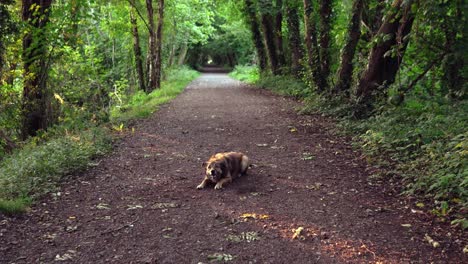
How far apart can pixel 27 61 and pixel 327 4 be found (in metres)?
9.63

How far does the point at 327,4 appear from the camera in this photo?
1395 centimetres

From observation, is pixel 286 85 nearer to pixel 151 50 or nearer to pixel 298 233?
pixel 151 50

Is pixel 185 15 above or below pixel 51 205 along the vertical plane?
above

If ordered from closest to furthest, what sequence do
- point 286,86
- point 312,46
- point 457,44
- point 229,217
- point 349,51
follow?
point 229,217 → point 457,44 → point 349,51 → point 312,46 → point 286,86

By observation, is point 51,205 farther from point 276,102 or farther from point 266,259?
point 276,102

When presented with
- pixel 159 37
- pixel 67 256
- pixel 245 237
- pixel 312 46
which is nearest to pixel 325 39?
pixel 312 46

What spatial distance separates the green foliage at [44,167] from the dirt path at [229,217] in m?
0.26

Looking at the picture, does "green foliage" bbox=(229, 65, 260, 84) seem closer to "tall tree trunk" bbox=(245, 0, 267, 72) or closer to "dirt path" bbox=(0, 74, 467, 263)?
"tall tree trunk" bbox=(245, 0, 267, 72)

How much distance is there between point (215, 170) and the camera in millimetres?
6145

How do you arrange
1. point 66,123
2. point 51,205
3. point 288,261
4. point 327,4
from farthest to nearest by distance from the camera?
point 327,4 < point 66,123 < point 51,205 < point 288,261

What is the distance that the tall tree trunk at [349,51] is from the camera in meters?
A: 12.1

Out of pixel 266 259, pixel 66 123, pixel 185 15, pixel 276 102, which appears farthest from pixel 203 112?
pixel 185 15

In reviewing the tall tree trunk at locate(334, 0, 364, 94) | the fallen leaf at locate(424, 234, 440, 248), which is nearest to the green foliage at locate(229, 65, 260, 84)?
the tall tree trunk at locate(334, 0, 364, 94)

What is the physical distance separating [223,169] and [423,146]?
10.7ft
